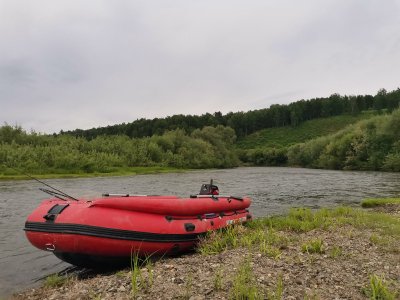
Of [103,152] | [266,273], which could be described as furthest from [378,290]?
[103,152]

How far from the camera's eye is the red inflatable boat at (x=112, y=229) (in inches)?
326

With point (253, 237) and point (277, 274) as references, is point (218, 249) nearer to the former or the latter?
point (253, 237)

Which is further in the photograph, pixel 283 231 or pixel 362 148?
pixel 362 148

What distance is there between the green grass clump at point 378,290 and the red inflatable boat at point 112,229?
473cm

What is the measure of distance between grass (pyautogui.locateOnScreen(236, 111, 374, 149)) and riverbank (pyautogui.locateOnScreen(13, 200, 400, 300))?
407 ft

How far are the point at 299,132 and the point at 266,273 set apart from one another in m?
141

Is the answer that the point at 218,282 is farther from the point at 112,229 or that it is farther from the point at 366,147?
the point at 366,147

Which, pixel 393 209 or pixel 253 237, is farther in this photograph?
pixel 393 209

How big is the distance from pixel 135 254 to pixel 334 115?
506ft

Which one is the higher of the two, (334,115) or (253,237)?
(334,115)

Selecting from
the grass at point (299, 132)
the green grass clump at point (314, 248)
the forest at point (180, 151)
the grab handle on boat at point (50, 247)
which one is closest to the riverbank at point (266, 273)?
the green grass clump at point (314, 248)

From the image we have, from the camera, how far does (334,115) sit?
151 m

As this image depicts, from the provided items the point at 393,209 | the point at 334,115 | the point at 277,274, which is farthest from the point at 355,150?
the point at 334,115

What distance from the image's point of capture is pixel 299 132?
468ft
